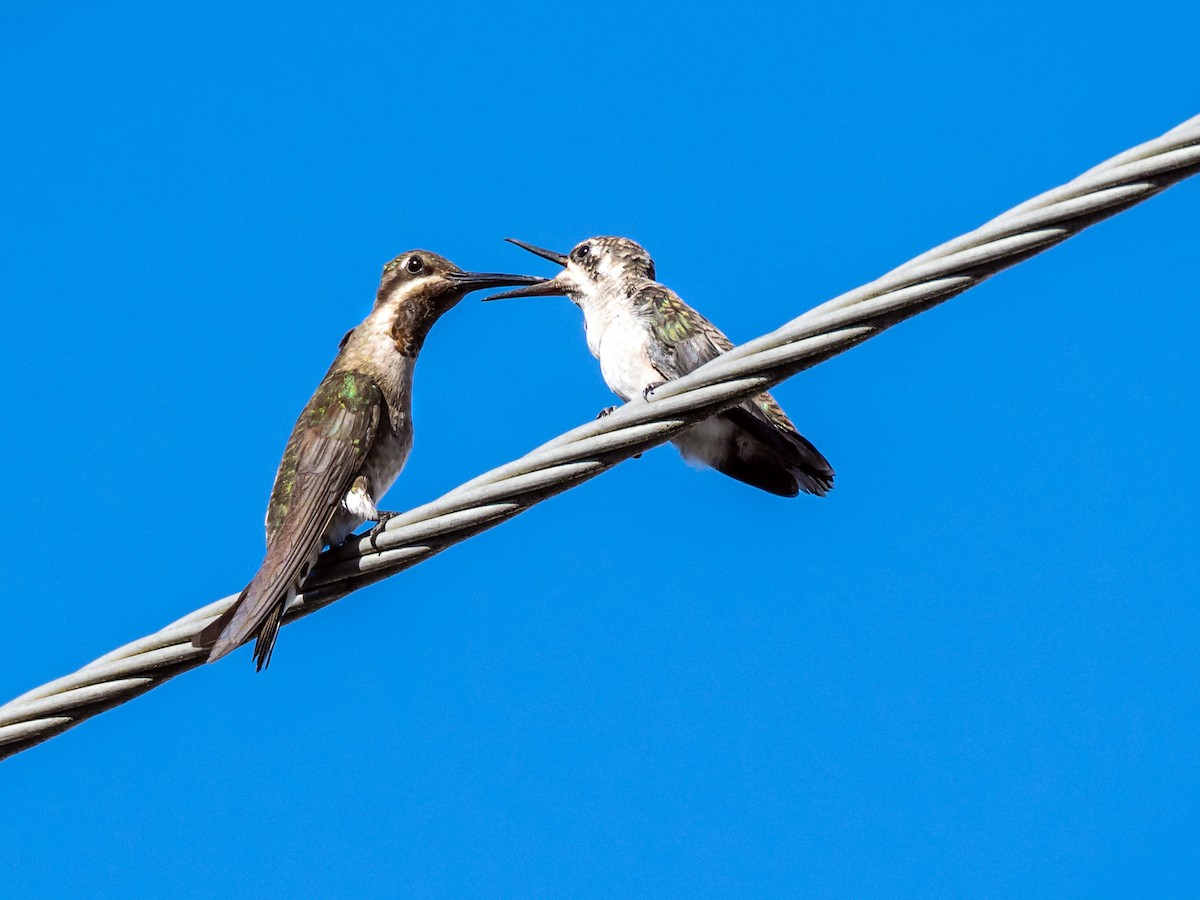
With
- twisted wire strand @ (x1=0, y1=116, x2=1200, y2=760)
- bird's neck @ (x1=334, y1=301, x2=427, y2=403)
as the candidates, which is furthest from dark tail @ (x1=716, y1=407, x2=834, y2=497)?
twisted wire strand @ (x1=0, y1=116, x2=1200, y2=760)

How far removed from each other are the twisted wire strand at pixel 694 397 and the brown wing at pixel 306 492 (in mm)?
284

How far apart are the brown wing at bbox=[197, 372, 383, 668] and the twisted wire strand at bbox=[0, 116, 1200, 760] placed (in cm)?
28

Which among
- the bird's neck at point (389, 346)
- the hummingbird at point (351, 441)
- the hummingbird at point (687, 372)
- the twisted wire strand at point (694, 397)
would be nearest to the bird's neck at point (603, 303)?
the hummingbird at point (687, 372)

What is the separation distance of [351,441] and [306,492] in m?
0.35

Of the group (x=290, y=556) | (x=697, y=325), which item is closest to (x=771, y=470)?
(x=697, y=325)

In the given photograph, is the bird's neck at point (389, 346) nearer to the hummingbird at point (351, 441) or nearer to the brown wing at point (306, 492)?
the hummingbird at point (351, 441)

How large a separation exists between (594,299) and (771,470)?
68.7 inches

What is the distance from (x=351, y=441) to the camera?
6.17 metres

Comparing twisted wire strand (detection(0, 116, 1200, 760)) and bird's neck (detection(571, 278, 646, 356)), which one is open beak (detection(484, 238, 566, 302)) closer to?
bird's neck (detection(571, 278, 646, 356))

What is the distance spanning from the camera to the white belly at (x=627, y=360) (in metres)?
7.52

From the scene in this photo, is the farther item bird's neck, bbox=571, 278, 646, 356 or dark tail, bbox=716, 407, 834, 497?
bird's neck, bbox=571, 278, 646, 356

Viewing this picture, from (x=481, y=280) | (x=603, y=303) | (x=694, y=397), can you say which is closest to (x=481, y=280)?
(x=481, y=280)

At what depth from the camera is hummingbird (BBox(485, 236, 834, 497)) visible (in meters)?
7.14

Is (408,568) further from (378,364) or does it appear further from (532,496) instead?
(378,364)
